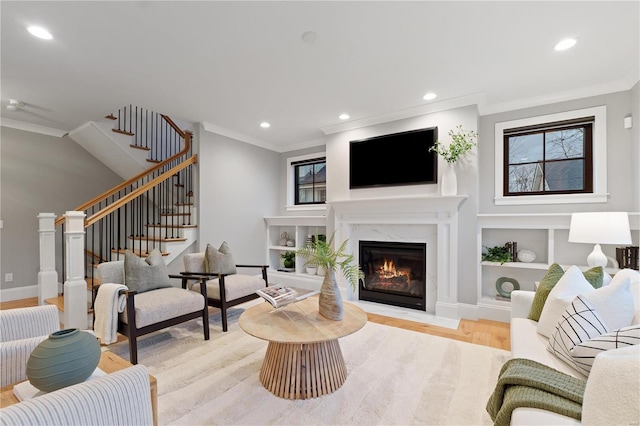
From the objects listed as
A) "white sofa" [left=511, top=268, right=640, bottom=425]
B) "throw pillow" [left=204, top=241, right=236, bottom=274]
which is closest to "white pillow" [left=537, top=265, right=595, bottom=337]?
"white sofa" [left=511, top=268, right=640, bottom=425]

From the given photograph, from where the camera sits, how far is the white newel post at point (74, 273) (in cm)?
286

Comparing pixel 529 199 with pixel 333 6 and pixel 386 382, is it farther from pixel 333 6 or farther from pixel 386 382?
pixel 333 6

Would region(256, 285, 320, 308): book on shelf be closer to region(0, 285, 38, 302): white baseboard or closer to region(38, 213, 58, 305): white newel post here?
region(38, 213, 58, 305): white newel post

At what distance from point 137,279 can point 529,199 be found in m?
4.32

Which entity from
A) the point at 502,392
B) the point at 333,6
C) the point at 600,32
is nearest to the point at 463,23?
the point at 333,6

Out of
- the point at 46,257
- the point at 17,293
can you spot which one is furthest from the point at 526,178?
the point at 17,293

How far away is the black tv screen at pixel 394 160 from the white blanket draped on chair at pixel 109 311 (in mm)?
3050

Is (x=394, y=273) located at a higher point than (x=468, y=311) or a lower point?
higher

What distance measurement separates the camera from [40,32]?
7.17 ft

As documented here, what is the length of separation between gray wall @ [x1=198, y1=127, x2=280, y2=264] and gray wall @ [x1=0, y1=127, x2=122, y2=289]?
2.47m

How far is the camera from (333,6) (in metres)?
1.91

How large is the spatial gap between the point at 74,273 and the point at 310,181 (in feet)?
11.8

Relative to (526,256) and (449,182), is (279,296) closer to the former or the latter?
(449,182)

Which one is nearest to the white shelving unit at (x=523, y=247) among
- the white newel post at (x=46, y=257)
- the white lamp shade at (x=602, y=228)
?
the white lamp shade at (x=602, y=228)
